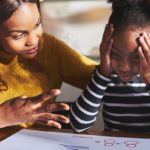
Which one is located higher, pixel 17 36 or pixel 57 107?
pixel 17 36

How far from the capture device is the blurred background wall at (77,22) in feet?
4.07

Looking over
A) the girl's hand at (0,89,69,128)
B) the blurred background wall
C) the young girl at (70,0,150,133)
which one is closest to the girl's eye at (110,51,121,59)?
the young girl at (70,0,150,133)

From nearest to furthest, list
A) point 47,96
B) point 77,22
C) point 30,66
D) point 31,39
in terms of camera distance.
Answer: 1. point 47,96
2. point 31,39
3. point 30,66
4. point 77,22

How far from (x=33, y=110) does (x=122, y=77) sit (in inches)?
7.7

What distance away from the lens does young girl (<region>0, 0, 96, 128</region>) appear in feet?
2.30

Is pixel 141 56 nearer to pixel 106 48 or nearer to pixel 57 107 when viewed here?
pixel 106 48

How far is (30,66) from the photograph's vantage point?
0.91 meters

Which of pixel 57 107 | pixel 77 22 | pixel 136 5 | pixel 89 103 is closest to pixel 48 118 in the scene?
pixel 57 107

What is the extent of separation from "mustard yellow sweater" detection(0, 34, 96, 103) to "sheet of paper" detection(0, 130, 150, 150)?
181 millimetres

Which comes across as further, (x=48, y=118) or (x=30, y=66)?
(x=30, y=66)

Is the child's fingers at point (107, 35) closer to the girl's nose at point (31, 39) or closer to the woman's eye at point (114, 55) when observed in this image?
the woman's eye at point (114, 55)

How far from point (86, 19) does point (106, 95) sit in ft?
1.47

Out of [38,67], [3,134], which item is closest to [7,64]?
[38,67]

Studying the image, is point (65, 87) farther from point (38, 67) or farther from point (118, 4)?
point (118, 4)
